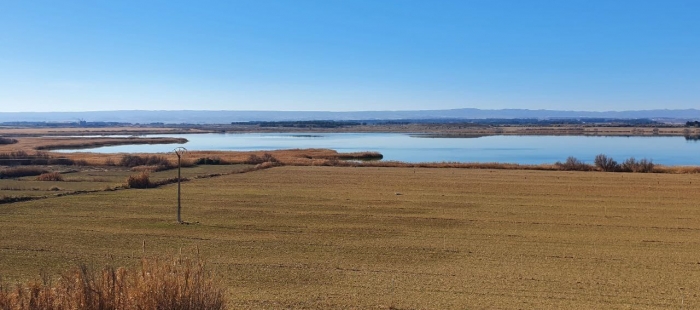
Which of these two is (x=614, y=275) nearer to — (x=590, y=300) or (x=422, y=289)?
(x=590, y=300)

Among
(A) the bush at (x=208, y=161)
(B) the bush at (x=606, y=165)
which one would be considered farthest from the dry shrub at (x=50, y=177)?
(B) the bush at (x=606, y=165)

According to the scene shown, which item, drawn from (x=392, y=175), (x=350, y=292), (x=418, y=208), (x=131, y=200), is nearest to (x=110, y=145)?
(x=392, y=175)

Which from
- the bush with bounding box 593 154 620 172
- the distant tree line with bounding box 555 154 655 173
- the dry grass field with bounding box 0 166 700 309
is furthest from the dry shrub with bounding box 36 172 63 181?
the bush with bounding box 593 154 620 172

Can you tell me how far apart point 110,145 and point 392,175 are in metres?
54.3

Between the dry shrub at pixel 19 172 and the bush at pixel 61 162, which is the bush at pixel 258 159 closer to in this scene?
the bush at pixel 61 162

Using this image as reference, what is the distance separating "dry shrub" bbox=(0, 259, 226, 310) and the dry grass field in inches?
104

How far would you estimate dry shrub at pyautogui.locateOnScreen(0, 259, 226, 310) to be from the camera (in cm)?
554

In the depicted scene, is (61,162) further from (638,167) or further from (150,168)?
(638,167)

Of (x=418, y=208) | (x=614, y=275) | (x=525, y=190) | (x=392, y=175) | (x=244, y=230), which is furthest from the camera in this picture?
(x=392, y=175)

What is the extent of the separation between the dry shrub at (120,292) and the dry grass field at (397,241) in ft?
8.66

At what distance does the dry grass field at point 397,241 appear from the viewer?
937 centimetres

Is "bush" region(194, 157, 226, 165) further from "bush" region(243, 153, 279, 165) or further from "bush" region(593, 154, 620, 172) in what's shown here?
"bush" region(593, 154, 620, 172)

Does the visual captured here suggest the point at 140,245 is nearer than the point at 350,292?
No

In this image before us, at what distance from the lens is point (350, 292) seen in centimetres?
938
